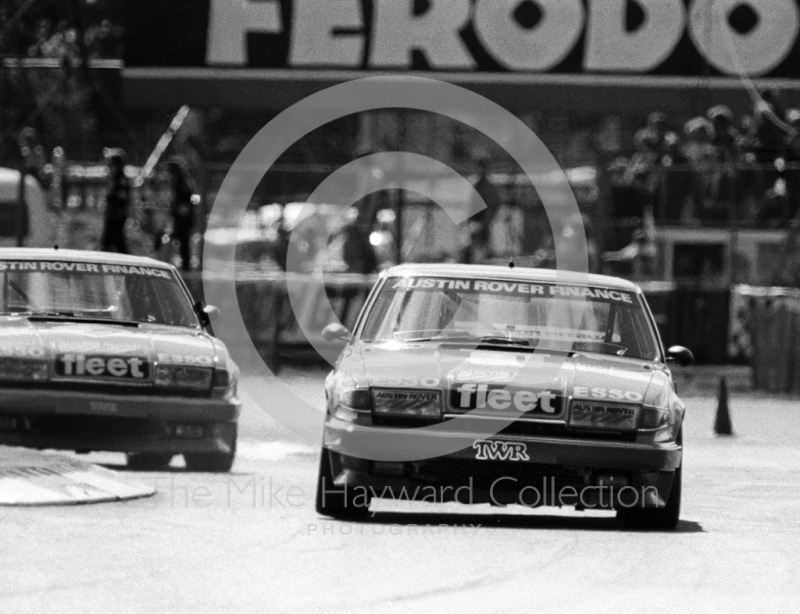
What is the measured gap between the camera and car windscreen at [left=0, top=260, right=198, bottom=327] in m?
13.0

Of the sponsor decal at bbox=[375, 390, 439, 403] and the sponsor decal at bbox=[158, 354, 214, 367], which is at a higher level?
the sponsor decal at bbox=[375, 390, 439, 403]

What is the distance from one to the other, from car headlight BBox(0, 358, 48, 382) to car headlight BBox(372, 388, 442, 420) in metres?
3.18

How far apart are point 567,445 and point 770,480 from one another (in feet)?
13.4

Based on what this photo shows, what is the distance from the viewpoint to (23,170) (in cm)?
2397

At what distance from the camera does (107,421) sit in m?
12.1

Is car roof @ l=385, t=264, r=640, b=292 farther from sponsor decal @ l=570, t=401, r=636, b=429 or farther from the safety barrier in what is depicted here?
the safety barrier

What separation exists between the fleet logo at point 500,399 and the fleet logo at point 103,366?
10.3 feet

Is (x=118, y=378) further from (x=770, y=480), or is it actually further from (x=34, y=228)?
(x=34, y=228)

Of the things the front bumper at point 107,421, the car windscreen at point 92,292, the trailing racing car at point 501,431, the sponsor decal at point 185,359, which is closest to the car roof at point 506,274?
the trailing racing car at point 501,431

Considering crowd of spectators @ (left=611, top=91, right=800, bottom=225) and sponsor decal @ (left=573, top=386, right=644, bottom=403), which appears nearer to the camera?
sponsor decal @ (left=573, top=386, right=644, bottom=403)

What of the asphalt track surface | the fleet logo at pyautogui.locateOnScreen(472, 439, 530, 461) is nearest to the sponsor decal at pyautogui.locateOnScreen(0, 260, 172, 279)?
the asphalt track surface

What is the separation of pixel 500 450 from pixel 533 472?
224mm

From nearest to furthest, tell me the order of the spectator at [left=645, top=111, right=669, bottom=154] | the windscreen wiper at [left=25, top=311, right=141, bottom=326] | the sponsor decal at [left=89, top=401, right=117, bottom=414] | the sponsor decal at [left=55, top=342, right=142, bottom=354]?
the sponsor decal at [left=89, top=401, right=117, bottom=414], the sponsor decal at [left=55, top=342, right=142, bottom=354], the windscreen wiper at [left=25, top=311, right=141, bottom=326], the spectator at [left=645, top=111, right=669, bottom=154]

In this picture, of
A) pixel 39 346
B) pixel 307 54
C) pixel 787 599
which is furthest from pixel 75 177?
pixel 787 599
